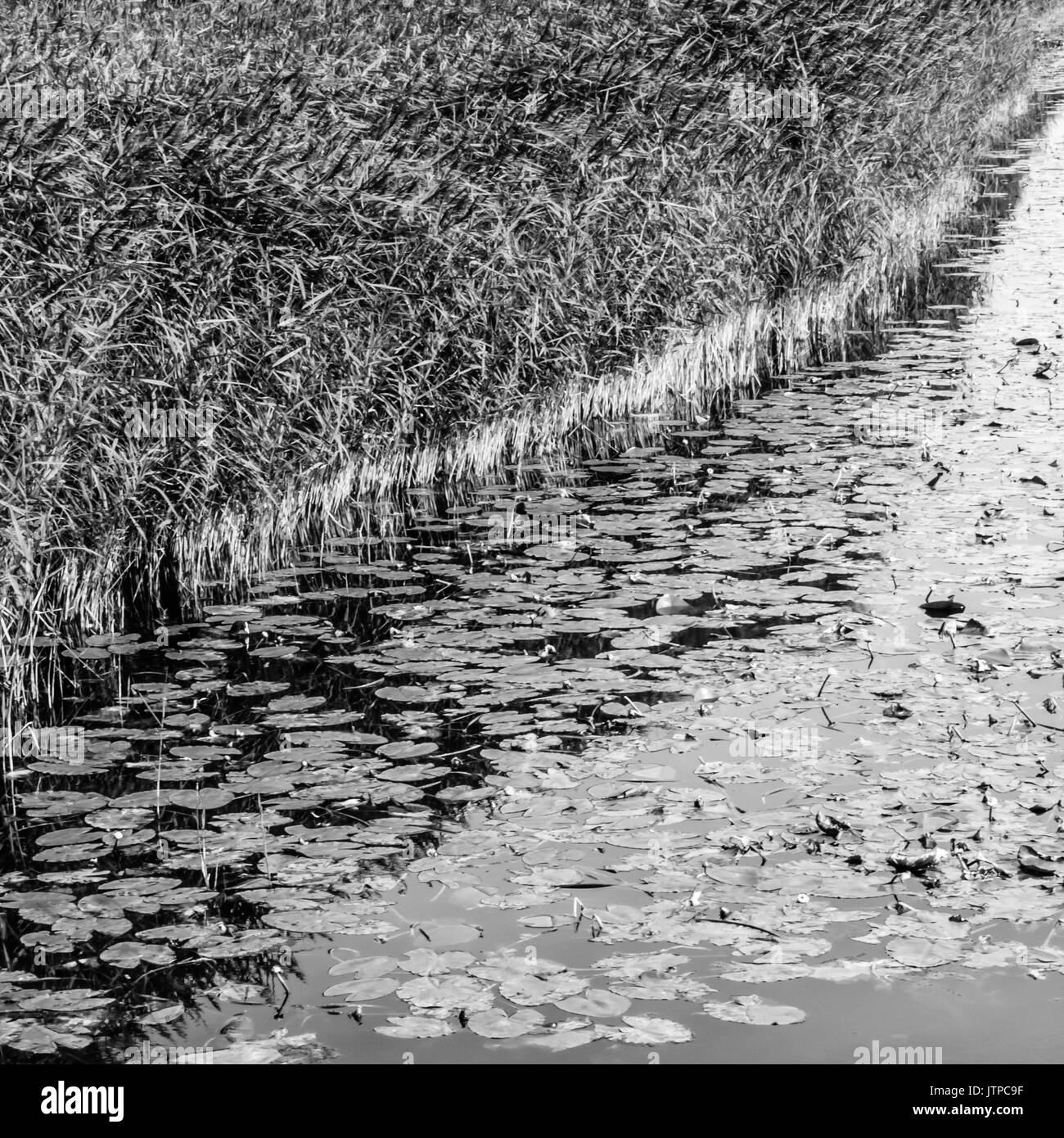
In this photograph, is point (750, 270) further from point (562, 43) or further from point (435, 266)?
point (435, 266)

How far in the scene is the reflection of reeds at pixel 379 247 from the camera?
6477 mm

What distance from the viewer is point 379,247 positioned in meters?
7.88

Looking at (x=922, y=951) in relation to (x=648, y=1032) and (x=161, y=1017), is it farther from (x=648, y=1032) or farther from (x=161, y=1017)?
(x=161, y=1017)

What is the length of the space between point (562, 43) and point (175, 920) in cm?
738

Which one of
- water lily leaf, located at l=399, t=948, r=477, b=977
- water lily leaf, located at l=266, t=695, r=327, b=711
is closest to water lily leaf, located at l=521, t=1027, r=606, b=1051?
water lily leaf, located at l=399, t=948, r=477, b=977

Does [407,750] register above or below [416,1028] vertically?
above

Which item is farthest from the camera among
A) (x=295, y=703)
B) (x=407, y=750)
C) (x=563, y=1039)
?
(x=295, y=703)

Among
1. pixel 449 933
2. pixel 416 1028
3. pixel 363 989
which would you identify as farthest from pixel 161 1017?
pixel 449 933

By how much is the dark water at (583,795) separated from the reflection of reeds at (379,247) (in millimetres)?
592

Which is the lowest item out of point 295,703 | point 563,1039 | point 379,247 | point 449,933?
point 563,1039

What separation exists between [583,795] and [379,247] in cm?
422

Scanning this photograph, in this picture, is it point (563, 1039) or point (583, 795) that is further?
point (583, 795)

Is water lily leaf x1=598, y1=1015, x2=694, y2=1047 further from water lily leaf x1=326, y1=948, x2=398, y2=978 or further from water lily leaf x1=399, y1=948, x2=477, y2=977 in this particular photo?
water lily leaf x1=326, y1=948, x2=398, y2=978

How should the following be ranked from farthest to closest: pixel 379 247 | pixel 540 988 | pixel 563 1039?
pixel 379 247 → pixel 540 988 → pixel 563 1039
